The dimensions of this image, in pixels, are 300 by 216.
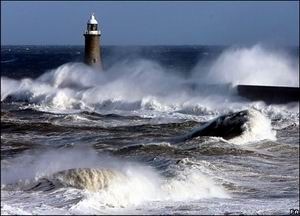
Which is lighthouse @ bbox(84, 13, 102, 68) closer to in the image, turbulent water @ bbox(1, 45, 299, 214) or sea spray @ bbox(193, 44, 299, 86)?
turbulent water @ bbox(1, 45, 299, 214)

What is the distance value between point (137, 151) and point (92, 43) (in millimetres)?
17129

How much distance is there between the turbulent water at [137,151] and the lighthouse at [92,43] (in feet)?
1.74

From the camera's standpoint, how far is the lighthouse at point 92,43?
3009 centimetres

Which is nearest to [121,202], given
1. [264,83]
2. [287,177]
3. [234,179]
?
[234,179]

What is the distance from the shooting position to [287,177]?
1126 cm

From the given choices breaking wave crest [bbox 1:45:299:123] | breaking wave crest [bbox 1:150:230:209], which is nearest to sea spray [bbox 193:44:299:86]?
breaking wave crest [bbox 1:45:299:123]

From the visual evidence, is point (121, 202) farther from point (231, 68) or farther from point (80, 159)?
point (231, 68)

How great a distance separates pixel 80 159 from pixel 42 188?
2096 mm

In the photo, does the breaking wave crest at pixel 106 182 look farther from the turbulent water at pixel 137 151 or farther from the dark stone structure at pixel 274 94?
the dark stone structure at pixel 274 94

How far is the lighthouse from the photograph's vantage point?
3009cm

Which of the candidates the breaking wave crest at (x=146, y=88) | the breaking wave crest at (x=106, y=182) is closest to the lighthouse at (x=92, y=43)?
the breaking wave crest at (x=146, y=88)

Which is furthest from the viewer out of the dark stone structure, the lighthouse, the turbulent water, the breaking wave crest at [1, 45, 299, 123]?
the lighthouse

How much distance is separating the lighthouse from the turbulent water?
20.9 inches

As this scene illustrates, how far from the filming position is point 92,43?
3031cm
